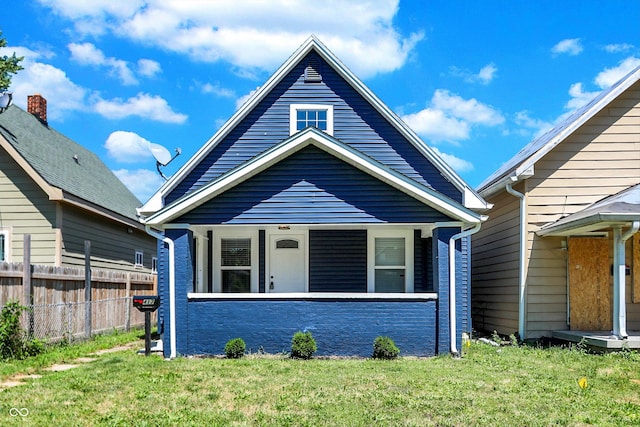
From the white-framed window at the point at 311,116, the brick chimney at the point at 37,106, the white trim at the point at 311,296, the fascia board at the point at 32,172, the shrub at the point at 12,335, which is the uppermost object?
the brick chimney at the point at 37,106

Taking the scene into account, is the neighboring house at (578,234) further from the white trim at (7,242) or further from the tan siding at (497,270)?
the white trim at (7,242)

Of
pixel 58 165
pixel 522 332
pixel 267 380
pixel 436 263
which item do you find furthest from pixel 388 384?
pixel 58 165

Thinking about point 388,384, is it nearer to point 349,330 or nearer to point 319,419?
point 319,419

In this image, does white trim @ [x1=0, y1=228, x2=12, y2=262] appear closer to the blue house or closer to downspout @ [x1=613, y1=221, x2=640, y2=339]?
the blue house

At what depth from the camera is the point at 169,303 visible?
1143 cm

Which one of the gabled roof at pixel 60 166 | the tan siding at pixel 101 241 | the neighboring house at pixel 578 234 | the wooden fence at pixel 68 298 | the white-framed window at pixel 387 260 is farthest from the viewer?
the tan siding at pixel 101 241

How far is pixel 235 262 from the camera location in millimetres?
14445

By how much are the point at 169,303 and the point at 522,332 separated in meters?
7.66

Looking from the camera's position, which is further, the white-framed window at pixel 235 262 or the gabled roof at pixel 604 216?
the white-framed window at pixel 235 262

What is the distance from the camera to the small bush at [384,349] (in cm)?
1105

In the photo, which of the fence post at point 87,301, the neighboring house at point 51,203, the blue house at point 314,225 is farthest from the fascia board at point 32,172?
the blue house at point 314,225

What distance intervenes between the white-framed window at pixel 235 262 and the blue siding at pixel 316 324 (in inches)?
114

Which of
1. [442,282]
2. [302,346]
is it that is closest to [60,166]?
[302,346]

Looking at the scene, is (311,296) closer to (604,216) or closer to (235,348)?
(235,348)
